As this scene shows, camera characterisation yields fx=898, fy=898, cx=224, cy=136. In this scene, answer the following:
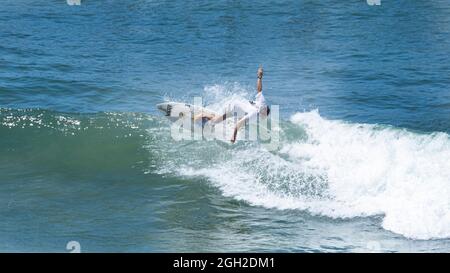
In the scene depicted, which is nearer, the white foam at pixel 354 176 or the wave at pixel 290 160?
the white foam at pixel 354 176

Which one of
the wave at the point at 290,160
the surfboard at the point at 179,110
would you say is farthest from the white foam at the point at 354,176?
the surfboard at the point at 179,110

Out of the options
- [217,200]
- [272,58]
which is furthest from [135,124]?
[272,58]

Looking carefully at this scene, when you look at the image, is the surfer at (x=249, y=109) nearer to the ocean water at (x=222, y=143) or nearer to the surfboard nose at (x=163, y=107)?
the ocean water at (x=222, y=143)

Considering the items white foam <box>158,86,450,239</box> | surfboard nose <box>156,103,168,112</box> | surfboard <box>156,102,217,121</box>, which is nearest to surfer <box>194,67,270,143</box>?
surfboard <box>156,102,217,121</box>

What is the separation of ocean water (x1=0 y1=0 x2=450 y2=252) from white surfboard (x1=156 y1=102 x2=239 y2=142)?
32cm

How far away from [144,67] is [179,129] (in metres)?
8.10

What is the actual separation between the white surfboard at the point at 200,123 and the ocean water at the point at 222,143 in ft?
1.05

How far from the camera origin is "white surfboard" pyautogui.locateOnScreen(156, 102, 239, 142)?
24422mm

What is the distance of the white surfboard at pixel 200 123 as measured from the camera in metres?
24.4

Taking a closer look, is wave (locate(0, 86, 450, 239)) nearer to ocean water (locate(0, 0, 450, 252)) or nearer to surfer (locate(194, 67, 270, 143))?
ocean water (locate(0, 0, 450, 252))


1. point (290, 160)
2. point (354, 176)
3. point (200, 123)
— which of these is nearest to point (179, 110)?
point (200, 123)

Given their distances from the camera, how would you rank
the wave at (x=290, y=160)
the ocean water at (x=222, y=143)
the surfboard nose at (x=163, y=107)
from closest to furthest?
the ocean water at (x=222, y=143) < the wave at (x=290, y=160) < the surfboard nose at (x=163, y=107)

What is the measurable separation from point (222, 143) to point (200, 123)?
2.65ft
